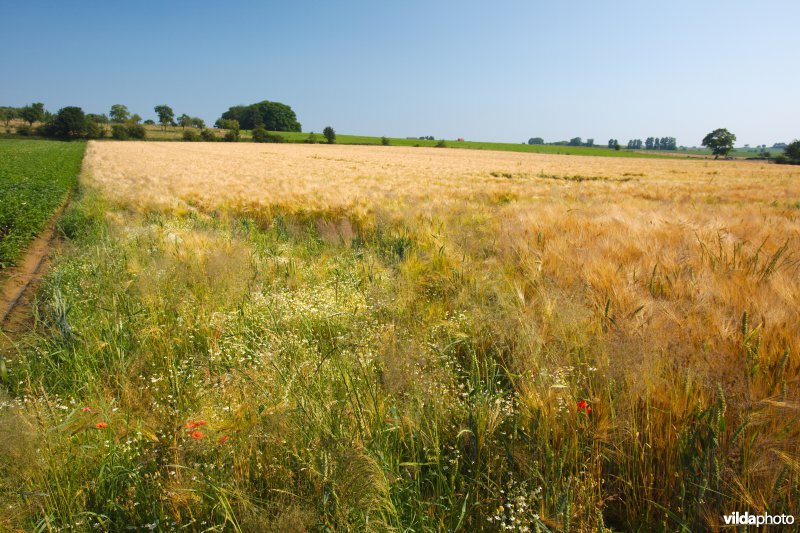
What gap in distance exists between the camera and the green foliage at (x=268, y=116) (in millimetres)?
121625

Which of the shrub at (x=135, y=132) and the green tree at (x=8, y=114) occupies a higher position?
the green tree at (x=8, y=114)

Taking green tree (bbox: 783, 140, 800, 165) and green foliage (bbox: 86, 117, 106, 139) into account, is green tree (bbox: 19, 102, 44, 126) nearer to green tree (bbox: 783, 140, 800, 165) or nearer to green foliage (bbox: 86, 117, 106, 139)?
green foliage (bbox: 86, 117, 106, 139)

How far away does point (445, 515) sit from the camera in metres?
1.54

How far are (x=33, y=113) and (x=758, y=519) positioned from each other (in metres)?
153

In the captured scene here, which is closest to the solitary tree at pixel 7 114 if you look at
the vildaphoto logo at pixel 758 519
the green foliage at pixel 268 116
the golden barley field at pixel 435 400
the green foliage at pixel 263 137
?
the green foliage at pixel 268 116

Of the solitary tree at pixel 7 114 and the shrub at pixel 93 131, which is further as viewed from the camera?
the solitary tree at pixel 7 114

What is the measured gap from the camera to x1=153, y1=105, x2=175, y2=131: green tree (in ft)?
364

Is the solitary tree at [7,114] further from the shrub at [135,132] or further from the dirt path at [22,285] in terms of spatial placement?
the dirt path at [22,285]

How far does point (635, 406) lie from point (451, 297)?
6.48ft

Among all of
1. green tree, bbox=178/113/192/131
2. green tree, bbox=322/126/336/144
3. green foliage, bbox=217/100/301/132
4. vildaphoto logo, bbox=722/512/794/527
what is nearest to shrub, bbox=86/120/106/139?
green tree, bbox=178/113/192/131

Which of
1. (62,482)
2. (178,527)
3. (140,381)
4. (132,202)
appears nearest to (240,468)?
(178,527)

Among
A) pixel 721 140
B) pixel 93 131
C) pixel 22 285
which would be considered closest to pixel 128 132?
pixel 93 131

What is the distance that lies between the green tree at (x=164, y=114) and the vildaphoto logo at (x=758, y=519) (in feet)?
444

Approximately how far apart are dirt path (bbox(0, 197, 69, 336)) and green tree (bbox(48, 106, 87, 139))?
104 m
